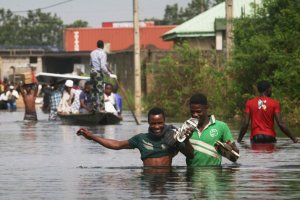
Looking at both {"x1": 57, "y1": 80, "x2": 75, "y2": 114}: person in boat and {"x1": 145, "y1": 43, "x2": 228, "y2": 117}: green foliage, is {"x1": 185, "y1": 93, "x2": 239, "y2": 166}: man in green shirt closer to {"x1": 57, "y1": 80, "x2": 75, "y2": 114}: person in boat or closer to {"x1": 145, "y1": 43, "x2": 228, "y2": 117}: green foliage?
{"x1": 57, "y1": 80, "x2": 75, "y2": 114}: person in boat

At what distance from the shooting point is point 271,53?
34.8 metres

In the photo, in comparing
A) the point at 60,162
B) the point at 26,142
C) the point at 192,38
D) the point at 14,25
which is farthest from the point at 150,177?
the point at 14,25

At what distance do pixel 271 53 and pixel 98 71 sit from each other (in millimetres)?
5159

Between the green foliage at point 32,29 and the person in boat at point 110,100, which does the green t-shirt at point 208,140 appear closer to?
the person in boat at point 110,100

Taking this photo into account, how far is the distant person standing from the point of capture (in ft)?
116

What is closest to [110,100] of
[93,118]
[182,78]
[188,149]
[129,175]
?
[93,118]

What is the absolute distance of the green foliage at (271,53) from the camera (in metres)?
33.7

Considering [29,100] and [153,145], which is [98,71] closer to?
[29,100]

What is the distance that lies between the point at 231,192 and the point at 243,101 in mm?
22920

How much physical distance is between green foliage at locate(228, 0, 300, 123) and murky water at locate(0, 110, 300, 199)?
7.71 metres

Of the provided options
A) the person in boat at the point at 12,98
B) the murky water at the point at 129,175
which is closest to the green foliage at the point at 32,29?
the person in boat at the point at 12,98

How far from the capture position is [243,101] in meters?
37.4

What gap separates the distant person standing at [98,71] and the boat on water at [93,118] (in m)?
0.24

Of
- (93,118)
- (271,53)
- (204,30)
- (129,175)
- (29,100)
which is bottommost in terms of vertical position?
(93,118)
